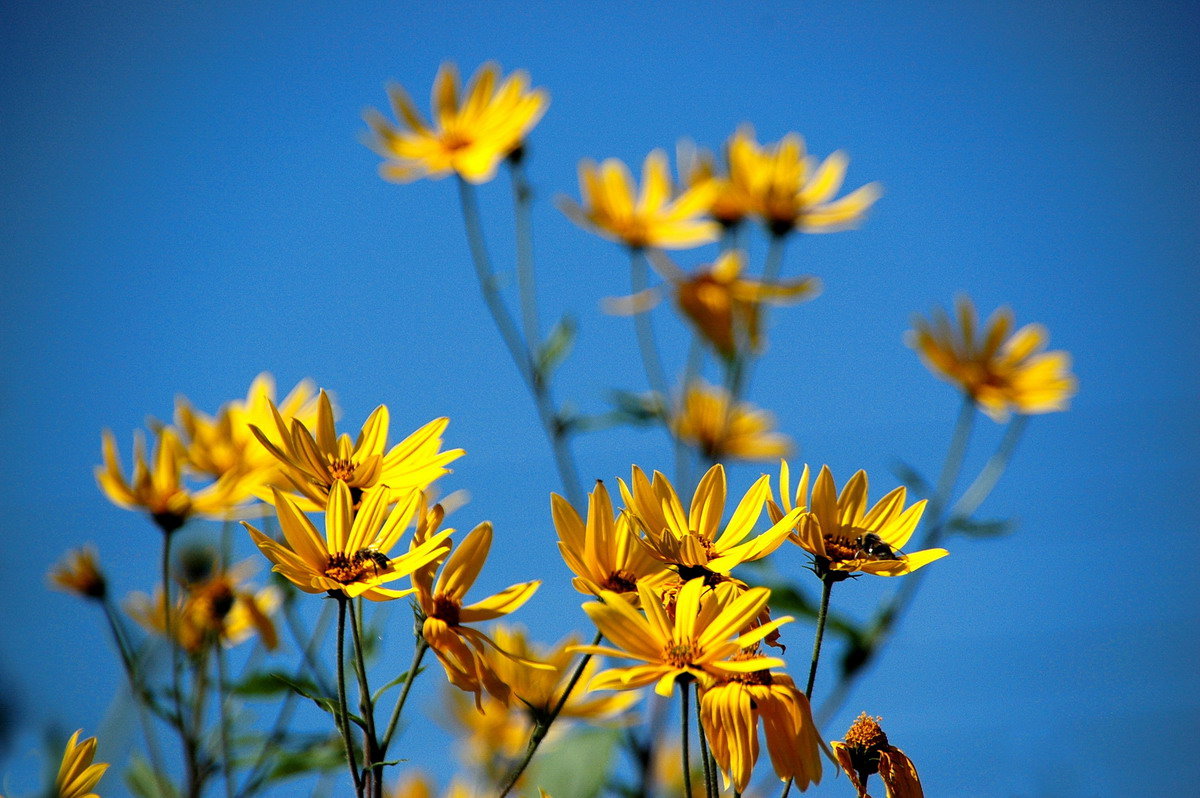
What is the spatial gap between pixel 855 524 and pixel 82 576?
959 millimetres

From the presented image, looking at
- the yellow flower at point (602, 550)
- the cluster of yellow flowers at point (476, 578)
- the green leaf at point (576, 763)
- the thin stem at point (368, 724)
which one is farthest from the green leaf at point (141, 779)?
the yellow flower at point (602, 550)

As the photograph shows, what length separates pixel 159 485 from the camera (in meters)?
1.04

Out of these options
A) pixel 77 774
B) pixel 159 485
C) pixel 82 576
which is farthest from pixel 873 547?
pixel 82 576

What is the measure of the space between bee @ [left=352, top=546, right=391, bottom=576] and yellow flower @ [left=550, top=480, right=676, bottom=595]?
0.34 feet

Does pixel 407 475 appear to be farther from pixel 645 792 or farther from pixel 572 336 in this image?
pixel 572 336

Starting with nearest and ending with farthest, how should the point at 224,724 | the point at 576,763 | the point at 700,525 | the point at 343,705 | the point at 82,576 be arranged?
the point at 343,705 → the point at 700,525 → the point at 224,724 → the point at 576,763 → the point at 82,576

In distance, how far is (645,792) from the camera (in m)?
1.17

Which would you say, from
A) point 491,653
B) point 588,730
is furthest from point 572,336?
point 491,653

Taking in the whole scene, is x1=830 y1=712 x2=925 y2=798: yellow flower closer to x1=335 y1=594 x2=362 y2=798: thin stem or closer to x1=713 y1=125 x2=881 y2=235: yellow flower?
x1=335 y1=594 x2=362 y2=798: thin stem

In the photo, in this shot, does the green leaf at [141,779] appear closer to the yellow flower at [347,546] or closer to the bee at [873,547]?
the yellow flower at [347,546]

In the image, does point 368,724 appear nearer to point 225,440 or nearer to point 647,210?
point 225,440

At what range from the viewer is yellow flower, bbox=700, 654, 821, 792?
0.54 meters

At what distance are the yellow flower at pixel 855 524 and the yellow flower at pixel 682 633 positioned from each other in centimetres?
10

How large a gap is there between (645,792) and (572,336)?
0.71m
